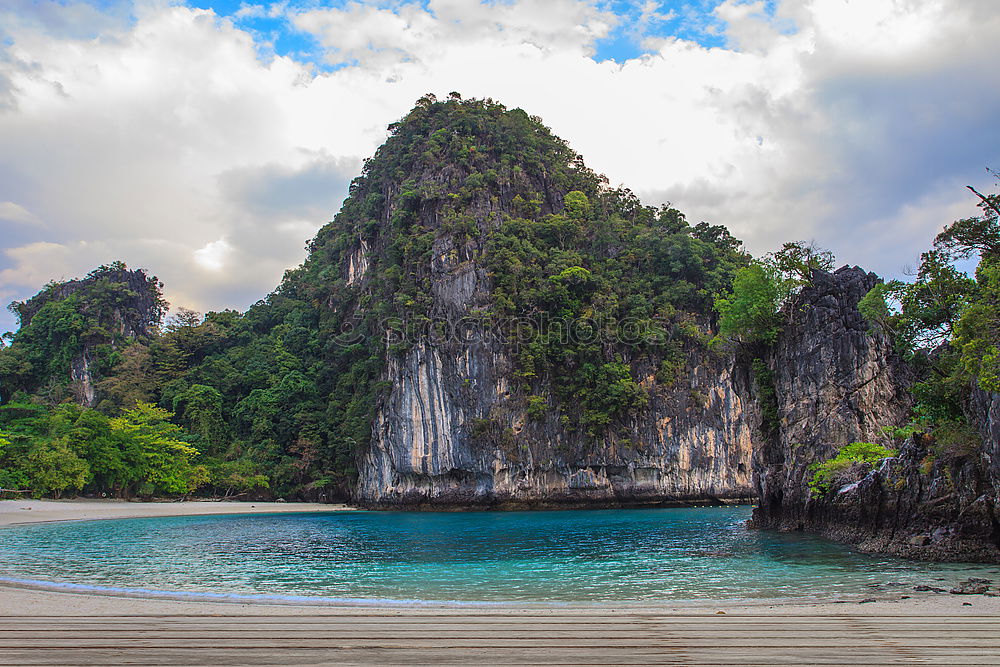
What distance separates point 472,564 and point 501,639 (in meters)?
9.63

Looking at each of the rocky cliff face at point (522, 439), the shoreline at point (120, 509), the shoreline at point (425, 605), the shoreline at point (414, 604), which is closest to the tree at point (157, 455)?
the shoreline at point (120, 509)

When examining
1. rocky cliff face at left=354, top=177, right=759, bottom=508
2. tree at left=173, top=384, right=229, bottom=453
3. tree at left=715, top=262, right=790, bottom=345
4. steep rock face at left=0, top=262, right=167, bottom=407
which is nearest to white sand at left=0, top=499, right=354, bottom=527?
tree at left=173, top=384, right=229, bottom=453

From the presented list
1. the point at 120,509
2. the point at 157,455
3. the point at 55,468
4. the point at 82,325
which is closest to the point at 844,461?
the point at 120,509

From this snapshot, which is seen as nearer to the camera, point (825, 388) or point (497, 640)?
point (497, 640)

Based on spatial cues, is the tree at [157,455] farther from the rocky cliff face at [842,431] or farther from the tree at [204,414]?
the rocky cliff face at [842,431]

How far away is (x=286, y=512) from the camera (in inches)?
1427

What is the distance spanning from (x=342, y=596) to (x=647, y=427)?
105 ft

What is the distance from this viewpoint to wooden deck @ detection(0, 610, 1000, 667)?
3553 mm

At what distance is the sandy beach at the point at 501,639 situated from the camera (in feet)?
11.7

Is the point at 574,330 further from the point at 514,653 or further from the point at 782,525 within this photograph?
the point at 514,653

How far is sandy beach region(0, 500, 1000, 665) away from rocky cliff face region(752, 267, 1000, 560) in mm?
9773

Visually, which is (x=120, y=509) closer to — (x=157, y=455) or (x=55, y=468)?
(x=55, y=468)

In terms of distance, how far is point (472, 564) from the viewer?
522 inches

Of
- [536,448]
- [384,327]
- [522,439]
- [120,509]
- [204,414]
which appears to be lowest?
[120,509]
